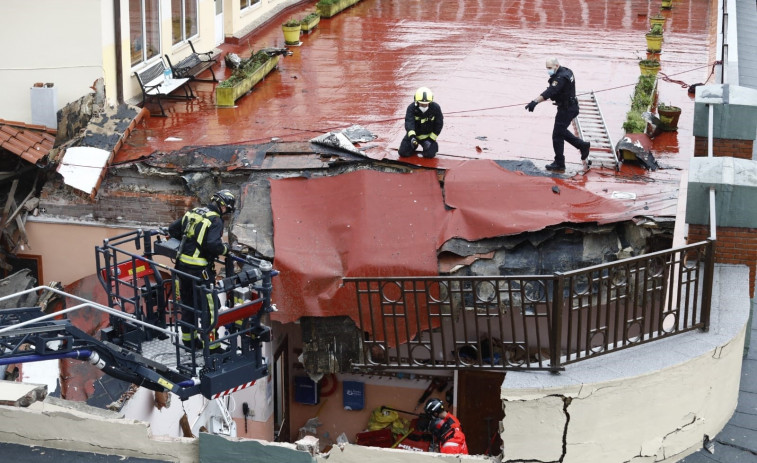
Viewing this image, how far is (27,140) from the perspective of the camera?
15.1 metres

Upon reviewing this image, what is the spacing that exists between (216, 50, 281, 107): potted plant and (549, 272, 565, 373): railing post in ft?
33.0

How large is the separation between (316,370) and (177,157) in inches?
146

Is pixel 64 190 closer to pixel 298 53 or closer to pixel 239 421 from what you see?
pixel 239 421

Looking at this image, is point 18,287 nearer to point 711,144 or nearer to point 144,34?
point 144,34

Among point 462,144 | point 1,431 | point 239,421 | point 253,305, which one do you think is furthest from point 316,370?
point 1,431

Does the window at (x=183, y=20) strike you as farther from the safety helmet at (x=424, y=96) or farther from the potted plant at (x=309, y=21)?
the safety helmet at (x=424, y=96)

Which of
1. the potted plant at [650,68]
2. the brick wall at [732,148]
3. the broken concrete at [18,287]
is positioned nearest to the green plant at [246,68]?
the broken concrete at [18,287]

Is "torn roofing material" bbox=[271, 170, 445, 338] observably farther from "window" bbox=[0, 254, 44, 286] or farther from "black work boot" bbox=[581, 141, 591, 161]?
"window" bbox=[0, 254, 44, 286]

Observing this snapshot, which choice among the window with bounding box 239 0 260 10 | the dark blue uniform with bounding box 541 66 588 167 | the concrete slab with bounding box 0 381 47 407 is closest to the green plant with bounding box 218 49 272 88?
the window with bounding box 239 0 260 10

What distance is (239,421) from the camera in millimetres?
14391

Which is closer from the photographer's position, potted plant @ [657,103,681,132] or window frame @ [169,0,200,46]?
potted plant @ [657,103,681,132]

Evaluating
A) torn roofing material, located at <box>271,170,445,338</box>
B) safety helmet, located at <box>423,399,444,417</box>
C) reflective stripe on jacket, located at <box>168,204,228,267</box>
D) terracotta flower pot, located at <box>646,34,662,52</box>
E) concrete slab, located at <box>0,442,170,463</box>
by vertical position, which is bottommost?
safety helmet, located at <box>423,399,444,417</box>

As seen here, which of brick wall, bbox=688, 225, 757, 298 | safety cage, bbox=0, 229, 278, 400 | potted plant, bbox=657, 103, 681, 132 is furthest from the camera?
potted plant, bbox=657, 103, 681, 132

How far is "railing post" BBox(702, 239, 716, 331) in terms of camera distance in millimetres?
8891
